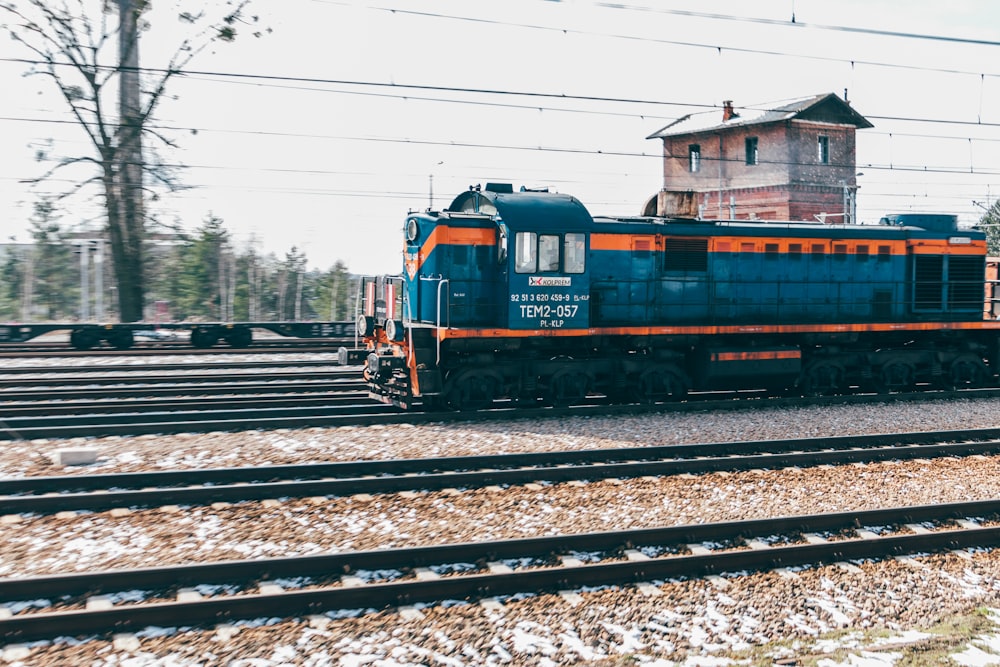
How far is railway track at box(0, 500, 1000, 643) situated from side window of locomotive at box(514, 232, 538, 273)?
6.20 meters

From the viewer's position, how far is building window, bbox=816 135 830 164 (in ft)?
134

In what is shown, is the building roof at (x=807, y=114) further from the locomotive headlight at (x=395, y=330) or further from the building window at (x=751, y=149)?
the locomotive headlight at (x=395, y=330)

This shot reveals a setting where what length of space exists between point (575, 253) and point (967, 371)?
8.91 metres

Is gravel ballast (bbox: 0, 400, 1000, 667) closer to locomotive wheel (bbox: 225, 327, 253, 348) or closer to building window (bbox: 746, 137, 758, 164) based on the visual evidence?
locomotive wheel (bbox: 225, 327, 253, 348)

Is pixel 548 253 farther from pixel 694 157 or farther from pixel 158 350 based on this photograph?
pixel 694 157

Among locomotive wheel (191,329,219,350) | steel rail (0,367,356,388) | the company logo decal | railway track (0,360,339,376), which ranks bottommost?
steel rail (0,367,356,388)

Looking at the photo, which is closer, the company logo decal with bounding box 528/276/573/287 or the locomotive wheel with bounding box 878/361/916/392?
the company logo decal with bounding box 528/276/573/287

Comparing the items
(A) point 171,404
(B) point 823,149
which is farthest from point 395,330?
(B) point 823,149

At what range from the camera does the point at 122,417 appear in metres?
11.9

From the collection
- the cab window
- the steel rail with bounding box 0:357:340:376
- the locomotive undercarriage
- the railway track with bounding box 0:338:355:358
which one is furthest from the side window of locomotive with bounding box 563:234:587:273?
the railway track with bounding box 0:338:355:358

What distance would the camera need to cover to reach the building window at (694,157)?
147 ft

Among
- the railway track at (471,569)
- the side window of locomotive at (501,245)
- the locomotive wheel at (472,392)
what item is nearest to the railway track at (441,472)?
the railway track at (471,569)

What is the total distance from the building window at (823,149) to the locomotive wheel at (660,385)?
31.1 metres

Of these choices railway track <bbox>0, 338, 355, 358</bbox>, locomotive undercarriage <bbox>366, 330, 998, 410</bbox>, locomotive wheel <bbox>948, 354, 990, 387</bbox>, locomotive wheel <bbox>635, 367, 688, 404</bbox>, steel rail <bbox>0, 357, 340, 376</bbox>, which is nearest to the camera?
locomotive undercarriage <bbox>366, 330, 998, 410</bbox>
